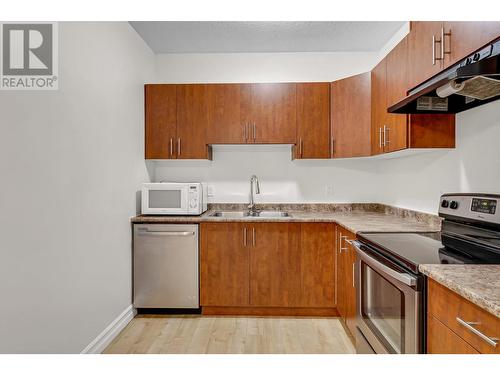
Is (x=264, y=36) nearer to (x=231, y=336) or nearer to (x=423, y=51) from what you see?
(x=423, y=51)

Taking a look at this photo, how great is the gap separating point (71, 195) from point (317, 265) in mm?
1963

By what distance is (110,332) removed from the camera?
2352 millimetres

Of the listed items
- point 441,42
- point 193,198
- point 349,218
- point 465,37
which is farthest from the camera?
point 193,198

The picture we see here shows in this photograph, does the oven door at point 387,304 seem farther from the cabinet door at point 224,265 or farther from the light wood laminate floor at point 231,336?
the cabinet door at point 224,265

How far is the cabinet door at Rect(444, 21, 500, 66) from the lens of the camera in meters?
1.30

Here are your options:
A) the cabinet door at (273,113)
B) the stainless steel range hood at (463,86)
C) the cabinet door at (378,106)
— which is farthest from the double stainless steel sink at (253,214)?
the stainless steel range hood at (463,86)

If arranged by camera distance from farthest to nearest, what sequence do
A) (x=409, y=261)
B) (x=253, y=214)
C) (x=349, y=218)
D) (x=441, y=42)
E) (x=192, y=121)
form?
1. (x=253, y=214)
2. (x=192, y=121)
3. (x=349, y=218)
4. (x=441, y=42)
5. (x=409, y=261)

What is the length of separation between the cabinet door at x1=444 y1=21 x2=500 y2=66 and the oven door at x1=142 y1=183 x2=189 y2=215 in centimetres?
213

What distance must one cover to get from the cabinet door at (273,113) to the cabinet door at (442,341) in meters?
2.10

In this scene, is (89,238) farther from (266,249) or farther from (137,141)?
(266,249)

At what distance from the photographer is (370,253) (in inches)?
68.7

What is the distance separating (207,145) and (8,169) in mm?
1804

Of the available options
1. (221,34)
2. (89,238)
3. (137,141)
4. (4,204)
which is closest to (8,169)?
(4,204)

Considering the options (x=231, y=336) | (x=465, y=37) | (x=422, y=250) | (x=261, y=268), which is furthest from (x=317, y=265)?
(x=465, y=37)
